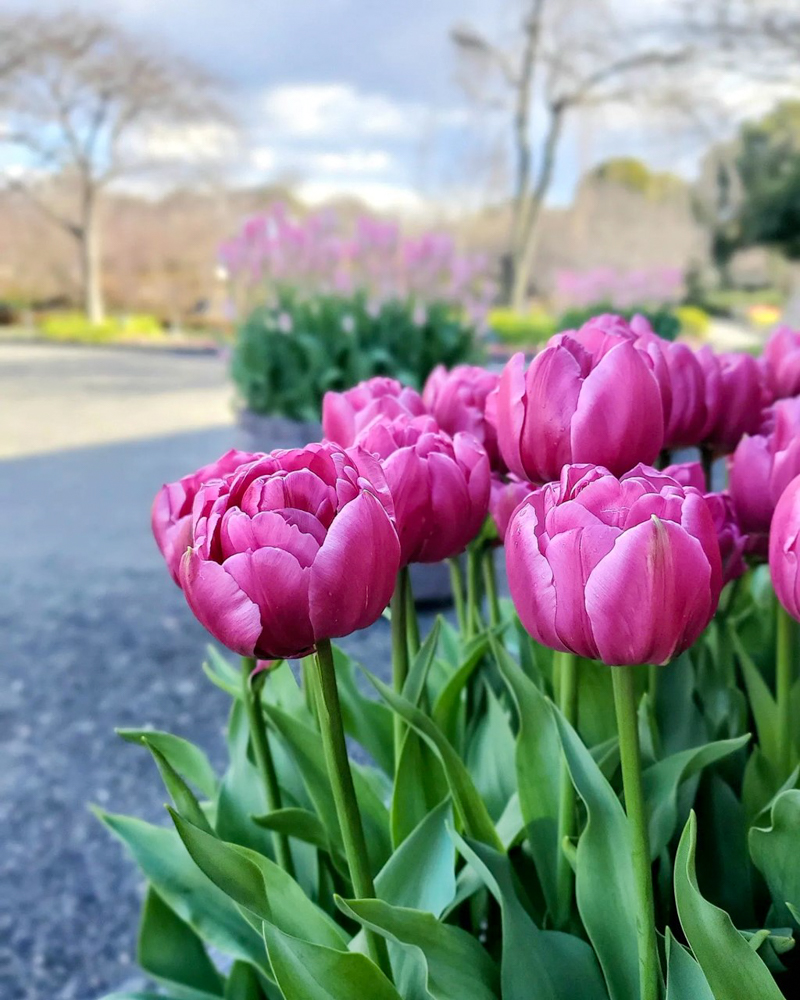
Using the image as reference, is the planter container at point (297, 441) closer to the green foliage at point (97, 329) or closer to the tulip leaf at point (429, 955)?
the tulip leaf at point (429, 955)

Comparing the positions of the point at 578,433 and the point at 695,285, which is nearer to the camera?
the point at 578,433

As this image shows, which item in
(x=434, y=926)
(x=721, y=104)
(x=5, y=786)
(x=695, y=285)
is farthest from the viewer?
(x=695, y=285)

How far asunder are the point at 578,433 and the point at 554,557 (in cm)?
9

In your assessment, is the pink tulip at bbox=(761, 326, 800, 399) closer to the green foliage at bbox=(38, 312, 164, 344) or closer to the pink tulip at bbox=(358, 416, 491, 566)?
the pink tulip at bbox=(358, 416, 491, 566)

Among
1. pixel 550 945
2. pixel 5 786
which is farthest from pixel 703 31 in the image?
pixel 550 945

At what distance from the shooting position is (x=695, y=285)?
1522 cm

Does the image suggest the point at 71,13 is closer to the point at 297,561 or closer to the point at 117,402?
the point at 117,402

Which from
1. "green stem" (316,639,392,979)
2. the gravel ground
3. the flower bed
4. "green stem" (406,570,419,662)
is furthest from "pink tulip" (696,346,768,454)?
the gravel ground

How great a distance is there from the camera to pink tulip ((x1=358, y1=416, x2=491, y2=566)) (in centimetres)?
52

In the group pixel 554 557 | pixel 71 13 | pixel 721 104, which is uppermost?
pixel 71 13

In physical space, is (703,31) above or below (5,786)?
above

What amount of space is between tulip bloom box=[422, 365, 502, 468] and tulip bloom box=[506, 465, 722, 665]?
0.21 metres

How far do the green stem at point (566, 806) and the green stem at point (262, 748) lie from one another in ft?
0.60

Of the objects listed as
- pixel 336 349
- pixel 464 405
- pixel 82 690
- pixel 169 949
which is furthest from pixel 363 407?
pixel 336 349
